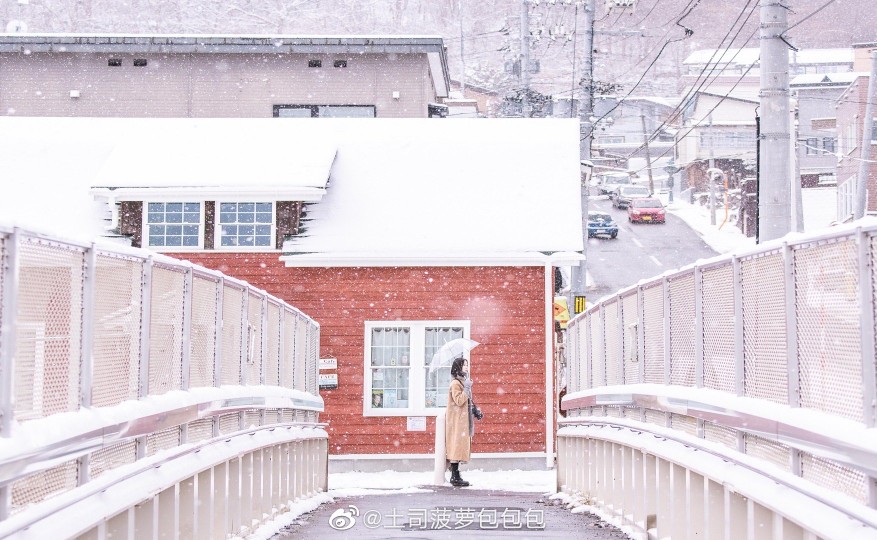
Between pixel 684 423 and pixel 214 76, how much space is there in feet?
93.7

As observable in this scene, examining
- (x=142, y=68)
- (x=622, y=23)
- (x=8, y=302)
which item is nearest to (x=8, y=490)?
(x=8, y=302)

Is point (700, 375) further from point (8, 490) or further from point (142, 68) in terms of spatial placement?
point (142, 68)

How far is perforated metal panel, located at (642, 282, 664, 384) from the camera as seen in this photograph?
397 inches

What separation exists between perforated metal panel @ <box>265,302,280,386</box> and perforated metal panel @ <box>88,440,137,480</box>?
523 centimetres

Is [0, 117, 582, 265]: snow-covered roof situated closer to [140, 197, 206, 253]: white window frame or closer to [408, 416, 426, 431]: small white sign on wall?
[140, 197, 206, 253]: white window frame

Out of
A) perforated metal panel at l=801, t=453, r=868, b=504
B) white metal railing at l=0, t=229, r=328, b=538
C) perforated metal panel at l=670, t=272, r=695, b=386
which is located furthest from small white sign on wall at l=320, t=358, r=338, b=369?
perforated metal panel at l=801, t=453, r=868, b=504

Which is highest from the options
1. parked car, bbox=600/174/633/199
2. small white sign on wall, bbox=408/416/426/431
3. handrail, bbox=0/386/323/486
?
parked car, bbox=600/174/633/199

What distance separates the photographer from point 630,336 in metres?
11.5

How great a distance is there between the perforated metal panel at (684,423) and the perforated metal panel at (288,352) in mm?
5215

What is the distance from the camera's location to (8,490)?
15.3 ft

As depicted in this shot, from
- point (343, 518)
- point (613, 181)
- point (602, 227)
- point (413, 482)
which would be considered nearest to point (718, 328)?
point (343, 518)

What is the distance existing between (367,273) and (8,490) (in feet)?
58.8

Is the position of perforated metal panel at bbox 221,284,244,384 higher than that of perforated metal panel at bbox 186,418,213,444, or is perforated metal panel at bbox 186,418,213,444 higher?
perforated metal panel at bbox 221,284,244,384

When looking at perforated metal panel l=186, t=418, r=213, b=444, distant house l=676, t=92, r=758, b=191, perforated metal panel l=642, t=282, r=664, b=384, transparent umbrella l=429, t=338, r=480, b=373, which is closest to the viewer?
perforated metal panel l=186, t=418, r=213, b=444
